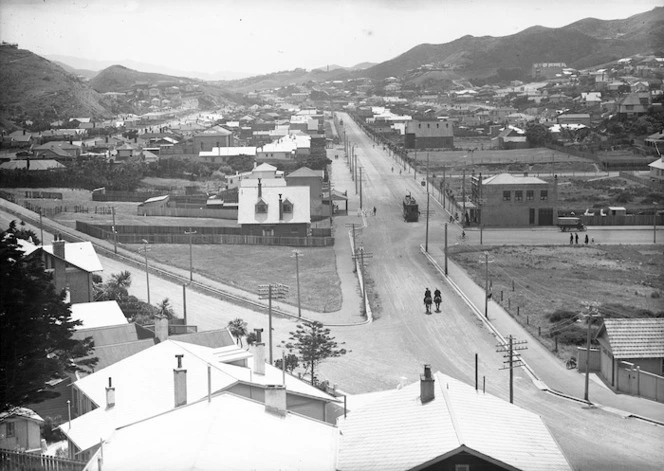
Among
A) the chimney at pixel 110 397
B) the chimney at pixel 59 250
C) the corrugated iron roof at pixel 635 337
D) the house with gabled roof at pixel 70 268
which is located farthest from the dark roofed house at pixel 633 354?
the chimney at pixel 59 250

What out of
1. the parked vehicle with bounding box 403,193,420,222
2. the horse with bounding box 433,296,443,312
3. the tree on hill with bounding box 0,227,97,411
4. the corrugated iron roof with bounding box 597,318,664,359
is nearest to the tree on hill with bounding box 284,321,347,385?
the horse with bounding box 433,296,443,312

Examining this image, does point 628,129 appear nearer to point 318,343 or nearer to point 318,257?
point 318,257

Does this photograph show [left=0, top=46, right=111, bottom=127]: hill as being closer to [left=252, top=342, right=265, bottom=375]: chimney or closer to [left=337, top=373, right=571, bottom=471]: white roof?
[left=252, top=342, right=265, bottom=375]: chimney

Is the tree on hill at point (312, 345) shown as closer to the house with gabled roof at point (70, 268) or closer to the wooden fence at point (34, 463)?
the house with gabled roof at point (70, 268)

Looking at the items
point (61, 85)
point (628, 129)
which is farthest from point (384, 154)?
point (61, 85)

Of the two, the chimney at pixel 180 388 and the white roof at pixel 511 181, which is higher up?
the white roof at pixel 511 181
